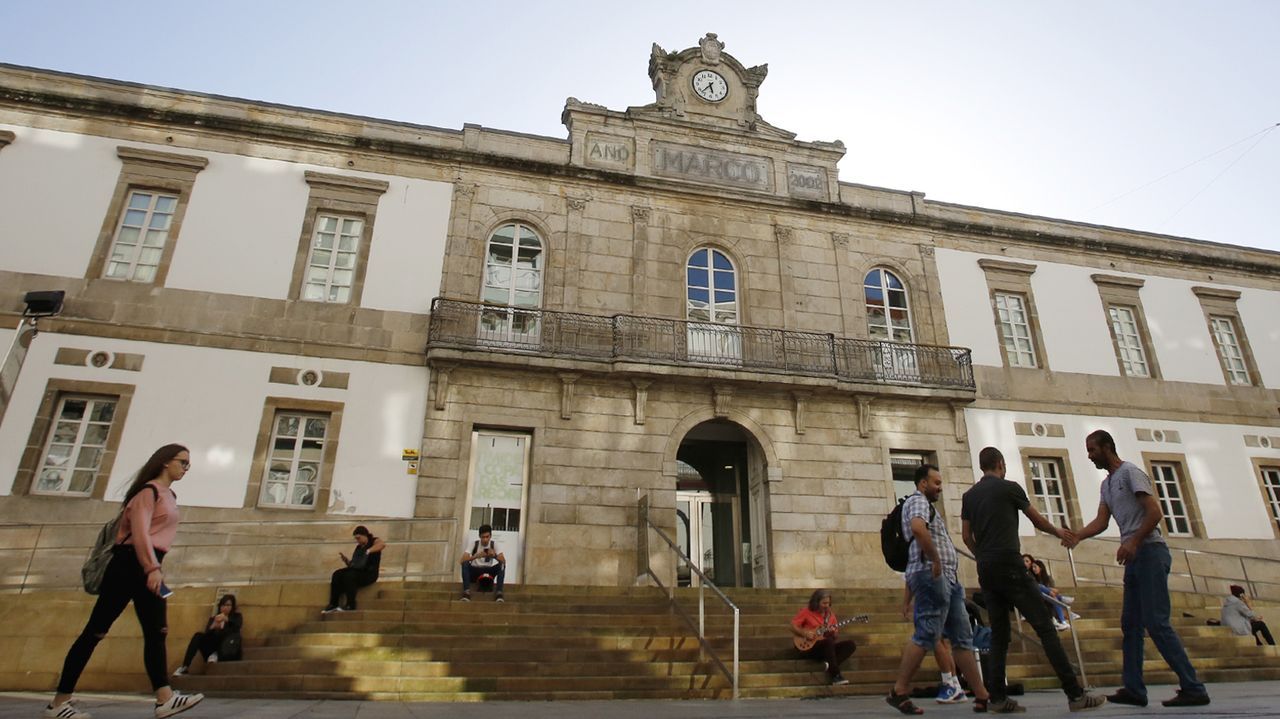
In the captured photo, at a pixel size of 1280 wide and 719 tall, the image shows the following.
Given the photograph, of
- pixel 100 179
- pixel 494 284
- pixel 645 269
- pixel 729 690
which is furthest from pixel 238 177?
pixel 729 690

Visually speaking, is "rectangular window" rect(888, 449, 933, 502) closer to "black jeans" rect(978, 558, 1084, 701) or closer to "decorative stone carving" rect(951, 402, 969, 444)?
"decorative stone carving" rect(951, 402, 969, 444)

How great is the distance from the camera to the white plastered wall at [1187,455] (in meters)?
14.5

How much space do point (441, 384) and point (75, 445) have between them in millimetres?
5296

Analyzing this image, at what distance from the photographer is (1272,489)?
1584cm

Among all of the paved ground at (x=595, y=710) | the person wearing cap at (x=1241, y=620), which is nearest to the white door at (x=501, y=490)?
the paved ground at (x=595, y=710)

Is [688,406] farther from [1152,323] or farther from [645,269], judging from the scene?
[1152,323]

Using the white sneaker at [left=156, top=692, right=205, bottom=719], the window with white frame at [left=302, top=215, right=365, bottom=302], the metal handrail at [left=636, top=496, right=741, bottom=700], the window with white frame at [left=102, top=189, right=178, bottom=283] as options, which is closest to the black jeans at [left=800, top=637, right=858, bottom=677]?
the metal handrail at [left=636, top=496, right=741, bottom=700]

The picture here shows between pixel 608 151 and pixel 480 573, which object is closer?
pixel 480 573

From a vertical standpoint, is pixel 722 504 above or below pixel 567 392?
below

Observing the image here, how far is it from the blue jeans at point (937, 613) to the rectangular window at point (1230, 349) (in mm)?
16394

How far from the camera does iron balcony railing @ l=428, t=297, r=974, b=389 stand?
12.8 metres

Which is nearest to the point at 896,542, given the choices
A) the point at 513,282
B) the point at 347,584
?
the point at 347,584

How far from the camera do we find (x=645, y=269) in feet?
46.7

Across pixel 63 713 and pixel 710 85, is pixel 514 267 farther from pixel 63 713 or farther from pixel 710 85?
pixel 63 713
